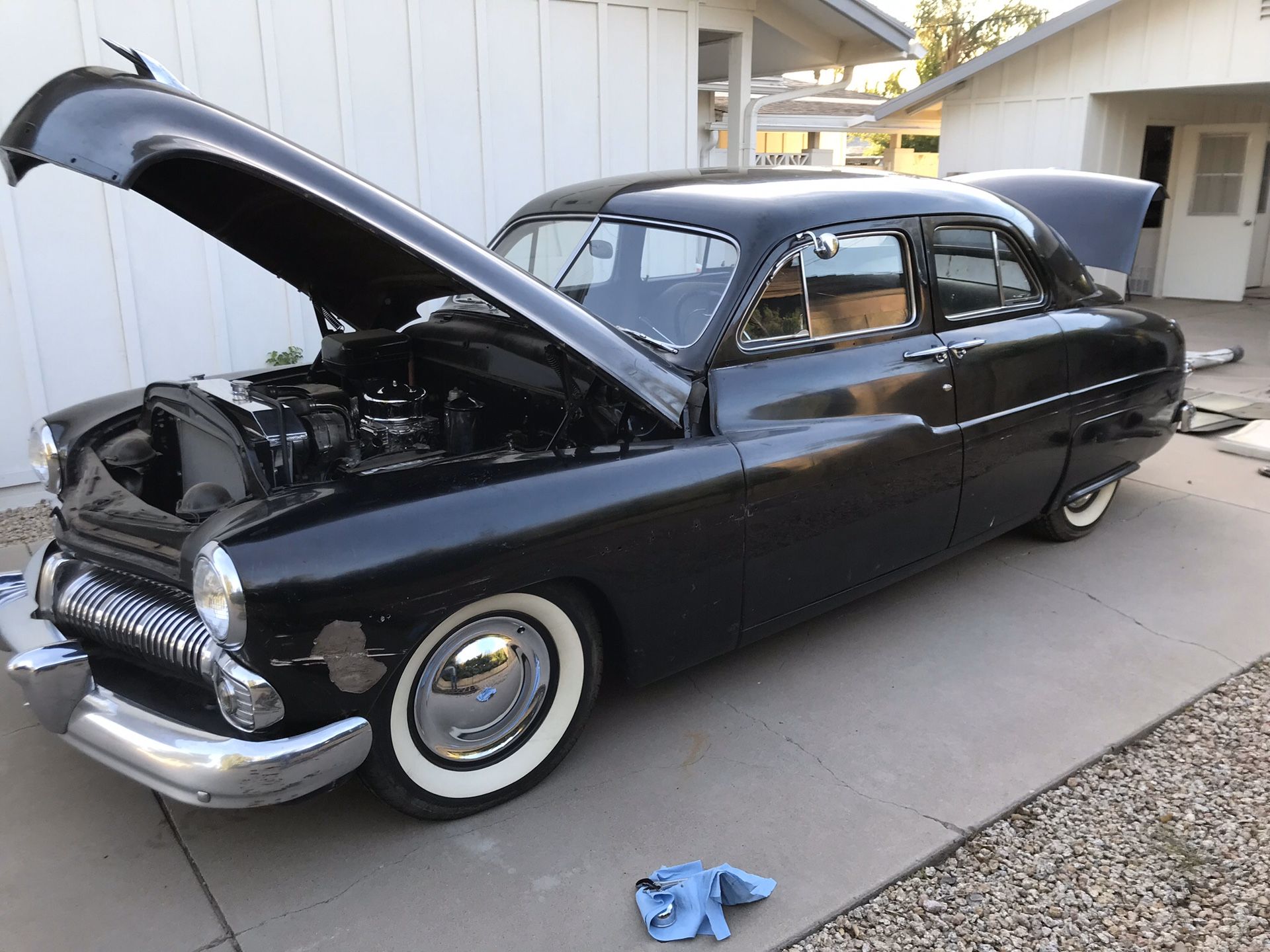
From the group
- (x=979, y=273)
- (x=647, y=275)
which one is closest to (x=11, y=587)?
(x=647, y=275)

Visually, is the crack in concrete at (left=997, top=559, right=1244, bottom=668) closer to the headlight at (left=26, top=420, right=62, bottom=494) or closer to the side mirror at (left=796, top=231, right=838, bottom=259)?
the side mirror at (left=796, top=231, right=838, bottom=259)

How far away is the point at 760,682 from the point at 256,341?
4.04m

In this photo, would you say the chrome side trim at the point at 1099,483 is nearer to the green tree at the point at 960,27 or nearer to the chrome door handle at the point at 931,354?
the chrome door handle at the point at 931,354

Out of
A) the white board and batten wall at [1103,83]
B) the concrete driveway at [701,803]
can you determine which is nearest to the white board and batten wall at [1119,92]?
the white board and batten wall at [1103,83]

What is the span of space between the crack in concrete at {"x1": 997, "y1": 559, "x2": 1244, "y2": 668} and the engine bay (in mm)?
2357

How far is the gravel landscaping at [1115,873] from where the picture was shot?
239 centimetres

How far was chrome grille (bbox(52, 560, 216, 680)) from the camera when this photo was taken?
8.11 feet

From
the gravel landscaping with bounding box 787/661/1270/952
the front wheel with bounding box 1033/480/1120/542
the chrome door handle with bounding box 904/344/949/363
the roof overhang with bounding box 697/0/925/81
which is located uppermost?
the roof overhang with bounding box 697/0/925/81

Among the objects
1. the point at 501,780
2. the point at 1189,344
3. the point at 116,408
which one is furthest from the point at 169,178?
the point at 1189,344

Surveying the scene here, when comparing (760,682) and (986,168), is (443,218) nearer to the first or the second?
(760,682)

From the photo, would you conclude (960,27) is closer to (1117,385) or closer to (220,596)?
(1117,385)

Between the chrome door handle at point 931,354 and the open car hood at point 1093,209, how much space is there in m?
1.27

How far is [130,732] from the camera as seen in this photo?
2355mm

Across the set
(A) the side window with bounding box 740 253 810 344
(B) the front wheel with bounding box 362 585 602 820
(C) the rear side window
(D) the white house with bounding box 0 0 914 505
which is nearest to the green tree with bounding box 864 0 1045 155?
(D) the white house with bounding box 0 0 914 505
